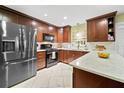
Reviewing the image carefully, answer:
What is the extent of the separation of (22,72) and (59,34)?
361 centimetres

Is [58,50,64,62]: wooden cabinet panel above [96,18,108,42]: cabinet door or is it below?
below

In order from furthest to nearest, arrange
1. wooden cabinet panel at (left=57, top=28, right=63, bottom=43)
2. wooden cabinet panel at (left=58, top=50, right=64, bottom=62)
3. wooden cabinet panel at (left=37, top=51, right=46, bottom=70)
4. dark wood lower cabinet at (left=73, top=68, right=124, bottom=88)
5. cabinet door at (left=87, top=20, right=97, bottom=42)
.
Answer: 1. wooden cabinet panel at (left=57, top=28, right=63, bottom=43)
2. wooden cabinet panel at (left=58, top=50, right=64, bottom=62)
3. cabinet door at (left=87, top=20, right=97, bottom=42)
4. wooden cabinet panel at (left=37, top=51, right=46, bottom=70)
5. dark wood lower cabinet at (left=73, top=68, right=124, bottom=88)

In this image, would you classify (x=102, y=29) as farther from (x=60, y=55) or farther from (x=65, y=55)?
(x=60, y=55)

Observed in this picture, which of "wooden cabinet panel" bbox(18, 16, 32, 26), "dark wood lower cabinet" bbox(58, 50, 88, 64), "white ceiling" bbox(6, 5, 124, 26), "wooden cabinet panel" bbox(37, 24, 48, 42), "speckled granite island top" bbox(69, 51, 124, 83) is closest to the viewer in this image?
"speckled granite island top" bbox(69, 51, 124, 83)

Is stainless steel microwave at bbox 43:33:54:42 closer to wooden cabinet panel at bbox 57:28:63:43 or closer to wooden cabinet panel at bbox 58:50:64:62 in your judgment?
wooden cabinet panel at bbox 57:28:63:43

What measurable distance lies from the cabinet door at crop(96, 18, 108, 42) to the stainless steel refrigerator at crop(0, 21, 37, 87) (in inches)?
104

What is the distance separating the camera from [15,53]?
2.47m

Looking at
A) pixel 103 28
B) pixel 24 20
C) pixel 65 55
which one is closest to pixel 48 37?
pixel 65 55

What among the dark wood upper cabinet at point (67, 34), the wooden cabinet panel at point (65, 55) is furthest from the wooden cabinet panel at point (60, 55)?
the dark wood upper cabinet at point (67, 34)

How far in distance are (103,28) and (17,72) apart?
11.4 feet

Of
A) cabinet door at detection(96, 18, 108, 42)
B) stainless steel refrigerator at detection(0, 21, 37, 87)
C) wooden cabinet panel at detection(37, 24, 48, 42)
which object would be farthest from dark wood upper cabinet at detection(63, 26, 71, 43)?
stainless steel refrigerator at detection(0, 21, 37, 87)

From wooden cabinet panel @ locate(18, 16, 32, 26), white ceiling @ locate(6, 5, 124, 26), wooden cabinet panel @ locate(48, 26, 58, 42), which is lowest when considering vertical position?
wooden cabinet panel @ locate(48, 26, 58, 42)

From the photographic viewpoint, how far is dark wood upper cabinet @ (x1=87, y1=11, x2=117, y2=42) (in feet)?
11.7
